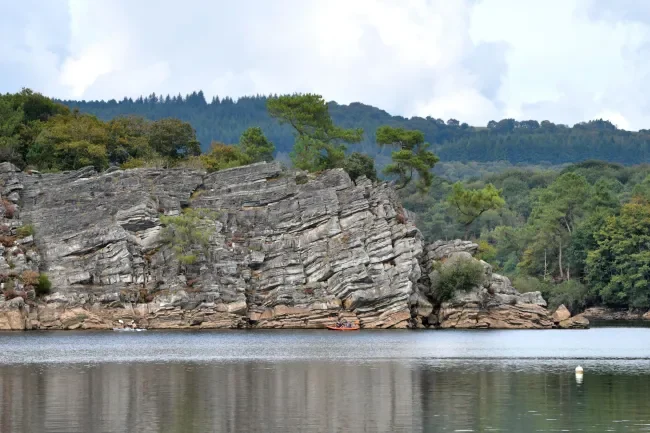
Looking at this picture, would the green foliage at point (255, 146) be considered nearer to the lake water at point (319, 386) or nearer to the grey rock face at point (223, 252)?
the grey rock face at point (223, 252)

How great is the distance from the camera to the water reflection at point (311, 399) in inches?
1521

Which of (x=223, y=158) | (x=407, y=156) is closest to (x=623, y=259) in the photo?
(x=407, y=156)

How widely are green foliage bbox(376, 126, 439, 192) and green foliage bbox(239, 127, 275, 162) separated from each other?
1576 cm

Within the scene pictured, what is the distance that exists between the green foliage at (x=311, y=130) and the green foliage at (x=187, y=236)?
22149mm

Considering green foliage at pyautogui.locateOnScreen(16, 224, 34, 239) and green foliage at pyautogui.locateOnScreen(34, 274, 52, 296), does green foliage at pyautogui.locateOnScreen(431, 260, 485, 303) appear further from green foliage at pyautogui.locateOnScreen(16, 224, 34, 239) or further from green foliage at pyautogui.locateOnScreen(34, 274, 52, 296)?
green foliage at pyautogui.locateOnScreen(16, 224, 34, 239)

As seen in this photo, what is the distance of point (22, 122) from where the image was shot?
5177 inches

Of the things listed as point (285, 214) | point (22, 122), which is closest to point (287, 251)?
point (285, 214)

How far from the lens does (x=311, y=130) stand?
5404 inches

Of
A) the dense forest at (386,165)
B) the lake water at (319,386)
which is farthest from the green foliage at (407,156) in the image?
the lake water at (319,386)

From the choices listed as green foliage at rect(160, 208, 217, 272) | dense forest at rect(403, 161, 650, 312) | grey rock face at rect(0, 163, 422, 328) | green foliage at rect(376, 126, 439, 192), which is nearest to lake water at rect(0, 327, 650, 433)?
grey rock face at rect(0, 163, 422, 328)

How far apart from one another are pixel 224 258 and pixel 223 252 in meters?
0.68

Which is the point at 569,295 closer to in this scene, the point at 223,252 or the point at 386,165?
the point at 386,165

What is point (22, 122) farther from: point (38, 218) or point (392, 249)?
point (392, 249)

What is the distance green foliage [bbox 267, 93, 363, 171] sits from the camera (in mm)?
130125
